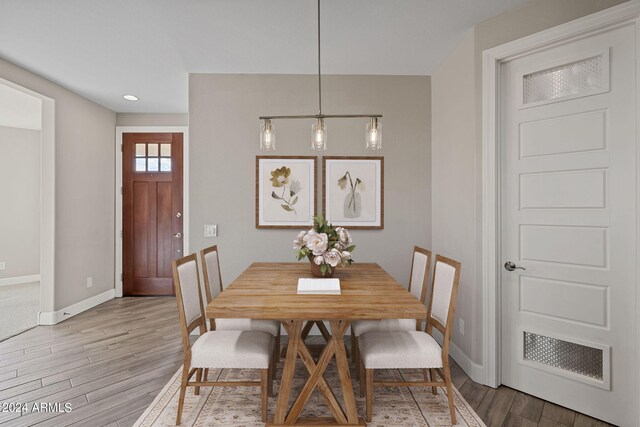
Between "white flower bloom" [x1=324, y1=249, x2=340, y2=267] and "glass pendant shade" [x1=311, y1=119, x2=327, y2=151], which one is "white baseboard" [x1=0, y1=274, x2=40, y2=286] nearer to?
"white flower bloom" [x1=324, y1=249, x2=340, y2=267]

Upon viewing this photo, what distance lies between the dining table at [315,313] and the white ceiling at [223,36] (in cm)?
192

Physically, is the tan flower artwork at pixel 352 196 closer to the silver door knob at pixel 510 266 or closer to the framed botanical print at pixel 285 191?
the framed botanical print at pixel 285 191

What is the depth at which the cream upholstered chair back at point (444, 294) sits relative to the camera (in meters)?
1.81

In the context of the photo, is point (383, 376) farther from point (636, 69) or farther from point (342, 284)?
point (636, 69)

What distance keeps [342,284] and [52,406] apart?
6.83 ft

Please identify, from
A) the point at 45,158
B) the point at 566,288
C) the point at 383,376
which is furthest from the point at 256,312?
the point at 45,158

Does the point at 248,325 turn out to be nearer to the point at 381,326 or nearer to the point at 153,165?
the point at 381,326

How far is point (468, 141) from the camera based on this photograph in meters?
2.49

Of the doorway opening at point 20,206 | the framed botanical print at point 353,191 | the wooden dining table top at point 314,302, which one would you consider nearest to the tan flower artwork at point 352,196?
the framed botanical print at point 353,191

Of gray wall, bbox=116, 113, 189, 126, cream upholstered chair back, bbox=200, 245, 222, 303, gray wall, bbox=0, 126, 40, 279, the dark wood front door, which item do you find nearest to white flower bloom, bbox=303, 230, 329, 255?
cream upholstered chair back, bbox=200, 245, 222, 303

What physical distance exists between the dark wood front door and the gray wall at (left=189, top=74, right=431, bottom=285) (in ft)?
4.93

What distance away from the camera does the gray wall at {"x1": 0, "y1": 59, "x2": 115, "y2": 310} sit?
3.49m

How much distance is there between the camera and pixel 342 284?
2051 mm

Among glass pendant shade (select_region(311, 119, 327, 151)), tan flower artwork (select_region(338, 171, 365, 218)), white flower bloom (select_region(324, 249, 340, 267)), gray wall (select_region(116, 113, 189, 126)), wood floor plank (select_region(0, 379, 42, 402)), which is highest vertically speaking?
Answer: gray wall (select_region(116, 113, 189, 126))
